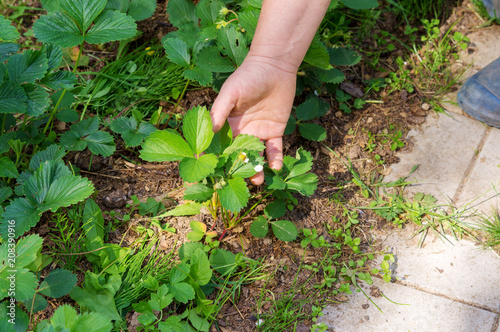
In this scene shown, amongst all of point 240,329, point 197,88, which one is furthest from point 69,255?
point 197,88

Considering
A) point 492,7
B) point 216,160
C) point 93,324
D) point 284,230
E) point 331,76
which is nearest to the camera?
point 93,324

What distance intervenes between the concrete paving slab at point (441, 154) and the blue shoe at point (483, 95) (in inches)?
2.3

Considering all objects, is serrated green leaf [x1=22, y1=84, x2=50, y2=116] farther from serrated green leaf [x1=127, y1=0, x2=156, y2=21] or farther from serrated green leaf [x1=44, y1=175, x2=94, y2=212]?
serrated green leaf [x1=127, y1=0, x2=156, y2=21]

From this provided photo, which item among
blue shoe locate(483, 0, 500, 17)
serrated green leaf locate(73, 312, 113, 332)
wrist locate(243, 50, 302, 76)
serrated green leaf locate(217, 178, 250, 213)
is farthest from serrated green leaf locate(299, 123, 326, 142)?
blue shoe locate(483, 0, 500, 17)

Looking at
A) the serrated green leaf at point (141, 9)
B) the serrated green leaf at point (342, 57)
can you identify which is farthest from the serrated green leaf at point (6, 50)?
the serrated green leaf at point (342, 57)

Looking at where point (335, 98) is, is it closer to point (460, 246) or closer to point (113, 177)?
point (460, 246)

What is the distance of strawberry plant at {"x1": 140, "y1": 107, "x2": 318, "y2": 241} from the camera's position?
1345 millimetres

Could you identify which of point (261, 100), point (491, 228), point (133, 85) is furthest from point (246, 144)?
point (491, 228)

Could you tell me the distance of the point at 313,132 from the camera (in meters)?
1.96

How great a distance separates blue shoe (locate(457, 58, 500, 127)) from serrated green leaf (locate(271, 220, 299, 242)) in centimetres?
131

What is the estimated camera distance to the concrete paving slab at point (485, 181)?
1.92 metres

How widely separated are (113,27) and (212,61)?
0.43 m

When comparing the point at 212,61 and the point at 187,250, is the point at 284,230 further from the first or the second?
the point at 212,61

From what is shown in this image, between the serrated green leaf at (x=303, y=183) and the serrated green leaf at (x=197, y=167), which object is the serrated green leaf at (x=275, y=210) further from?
the serrated green leaf at (x=197, y=167)
